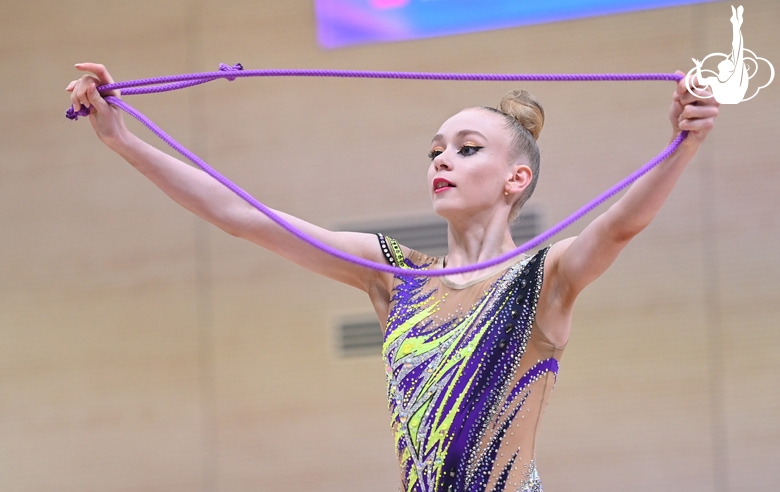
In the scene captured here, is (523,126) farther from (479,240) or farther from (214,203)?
(214,203)

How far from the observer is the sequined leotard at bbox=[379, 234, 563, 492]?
1575 millimetres

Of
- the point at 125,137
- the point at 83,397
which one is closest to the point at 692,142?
the point at 125,137

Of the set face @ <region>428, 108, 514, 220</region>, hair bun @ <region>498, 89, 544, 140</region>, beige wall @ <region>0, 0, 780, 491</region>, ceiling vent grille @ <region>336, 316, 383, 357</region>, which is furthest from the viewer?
ceiling vent grille @ <region>336, 316, 383, 357</region>

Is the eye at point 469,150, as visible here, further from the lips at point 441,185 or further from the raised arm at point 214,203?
the raised arm at point 214,203

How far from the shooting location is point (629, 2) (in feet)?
10.0

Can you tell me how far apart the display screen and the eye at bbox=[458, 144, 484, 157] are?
5.10ft

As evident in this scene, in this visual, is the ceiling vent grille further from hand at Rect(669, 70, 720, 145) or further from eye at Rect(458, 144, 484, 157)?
hand at Rect(669, 70, 720, 145)

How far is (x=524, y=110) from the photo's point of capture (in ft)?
6.08

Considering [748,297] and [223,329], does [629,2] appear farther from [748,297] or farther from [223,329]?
[223,329]

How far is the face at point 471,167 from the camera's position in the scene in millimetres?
1723

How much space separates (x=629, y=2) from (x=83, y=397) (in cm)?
257

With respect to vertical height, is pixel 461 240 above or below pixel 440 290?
above

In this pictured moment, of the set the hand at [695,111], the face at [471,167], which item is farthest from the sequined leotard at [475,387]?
the hand at [695,111]

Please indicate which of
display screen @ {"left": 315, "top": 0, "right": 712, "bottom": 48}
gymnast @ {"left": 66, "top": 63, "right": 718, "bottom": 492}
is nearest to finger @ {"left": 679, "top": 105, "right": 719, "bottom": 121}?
gymnast @ {"left": 66, "top": 63, "right": 718, "bottom": 492}
